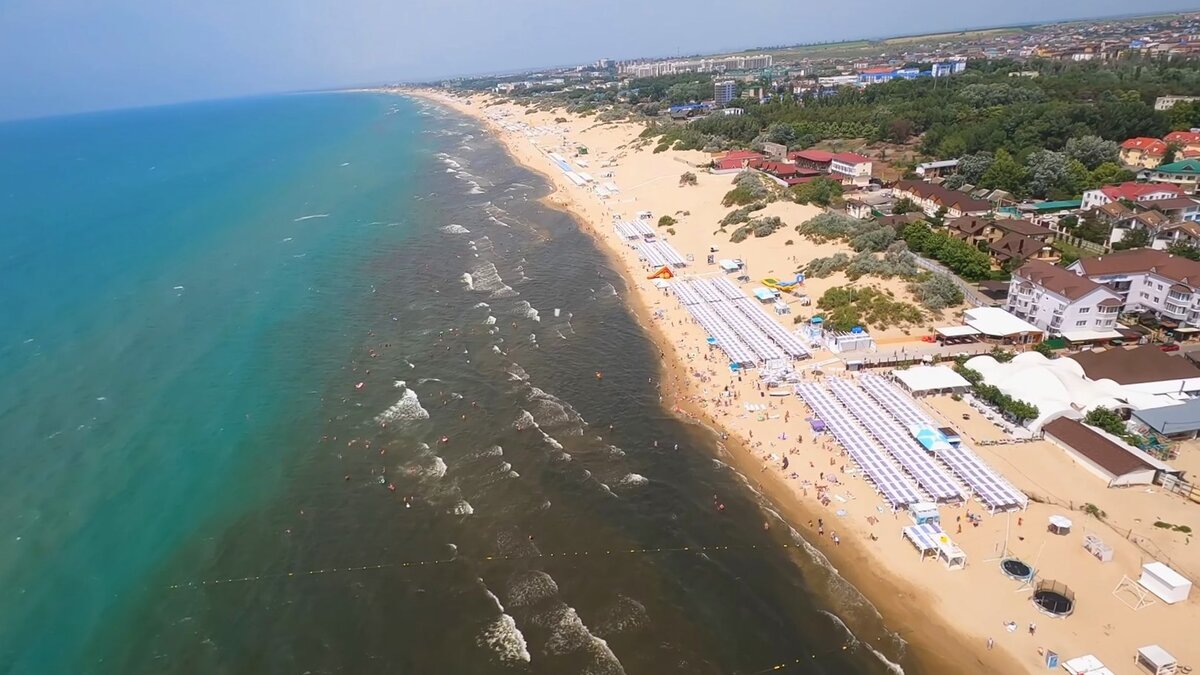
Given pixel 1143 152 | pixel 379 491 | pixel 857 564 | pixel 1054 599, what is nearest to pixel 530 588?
pixel 379 491

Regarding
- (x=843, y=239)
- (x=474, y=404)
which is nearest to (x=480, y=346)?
(x=474, y=404)

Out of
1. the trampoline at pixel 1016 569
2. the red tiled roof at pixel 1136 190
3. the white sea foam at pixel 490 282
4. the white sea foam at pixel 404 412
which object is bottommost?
the trampoline at pixel 1016 569

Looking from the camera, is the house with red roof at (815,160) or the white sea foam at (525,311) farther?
the house with red roof at (815,160)

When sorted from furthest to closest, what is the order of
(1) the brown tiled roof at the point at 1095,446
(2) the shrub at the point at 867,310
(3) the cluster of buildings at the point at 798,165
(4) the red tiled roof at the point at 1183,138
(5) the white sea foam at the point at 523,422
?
(3) the cluster of buildings at the point at 798,165 < (4) the red tiled roof at the point at 1183,138 < (2) the shrub at the point at 867,310 < (5) the white sea foam at the point at 523,422 < (1) the brown tiled roof at the point at 1095,446


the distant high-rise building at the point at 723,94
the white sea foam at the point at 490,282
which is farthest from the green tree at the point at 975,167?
the distant high-rise building at the point at 723,94

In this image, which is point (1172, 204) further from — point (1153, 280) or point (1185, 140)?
point (1185, 140)

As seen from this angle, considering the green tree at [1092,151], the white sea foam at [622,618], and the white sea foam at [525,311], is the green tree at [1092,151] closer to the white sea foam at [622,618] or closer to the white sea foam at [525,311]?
the white sea foam at [525,311]

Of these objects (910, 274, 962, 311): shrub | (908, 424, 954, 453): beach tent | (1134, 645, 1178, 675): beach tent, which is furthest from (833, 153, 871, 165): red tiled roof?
(1134, 645, 1178, 675): beach tent
